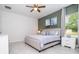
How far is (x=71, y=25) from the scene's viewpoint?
4.74 meters

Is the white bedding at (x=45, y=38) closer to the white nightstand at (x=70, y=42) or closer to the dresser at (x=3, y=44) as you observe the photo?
the white nightstand at (x=70, y=42)

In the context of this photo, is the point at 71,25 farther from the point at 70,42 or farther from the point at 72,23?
the point at 70,42

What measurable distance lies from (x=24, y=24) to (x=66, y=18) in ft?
11.7

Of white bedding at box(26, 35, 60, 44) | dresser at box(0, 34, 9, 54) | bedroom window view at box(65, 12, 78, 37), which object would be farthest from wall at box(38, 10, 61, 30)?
dresser at box(0, 34, 9, 54)

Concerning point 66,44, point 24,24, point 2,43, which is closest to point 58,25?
point 66,44

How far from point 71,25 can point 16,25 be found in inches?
165

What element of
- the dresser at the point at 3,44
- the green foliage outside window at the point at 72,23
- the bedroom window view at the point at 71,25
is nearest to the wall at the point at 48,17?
the bedroom window view at the point at 71,25

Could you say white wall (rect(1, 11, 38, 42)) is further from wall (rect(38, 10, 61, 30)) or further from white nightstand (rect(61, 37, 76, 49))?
white nightstand (rect(61, 37, 76, 49))

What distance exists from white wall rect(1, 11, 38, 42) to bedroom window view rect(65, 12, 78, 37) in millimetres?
3378

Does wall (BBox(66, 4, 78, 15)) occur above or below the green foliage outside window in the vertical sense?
above

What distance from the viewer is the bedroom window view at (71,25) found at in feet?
14.5

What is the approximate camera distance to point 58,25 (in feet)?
17.9

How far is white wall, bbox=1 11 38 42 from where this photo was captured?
6.11 m

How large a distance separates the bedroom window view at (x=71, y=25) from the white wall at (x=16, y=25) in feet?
11.1
